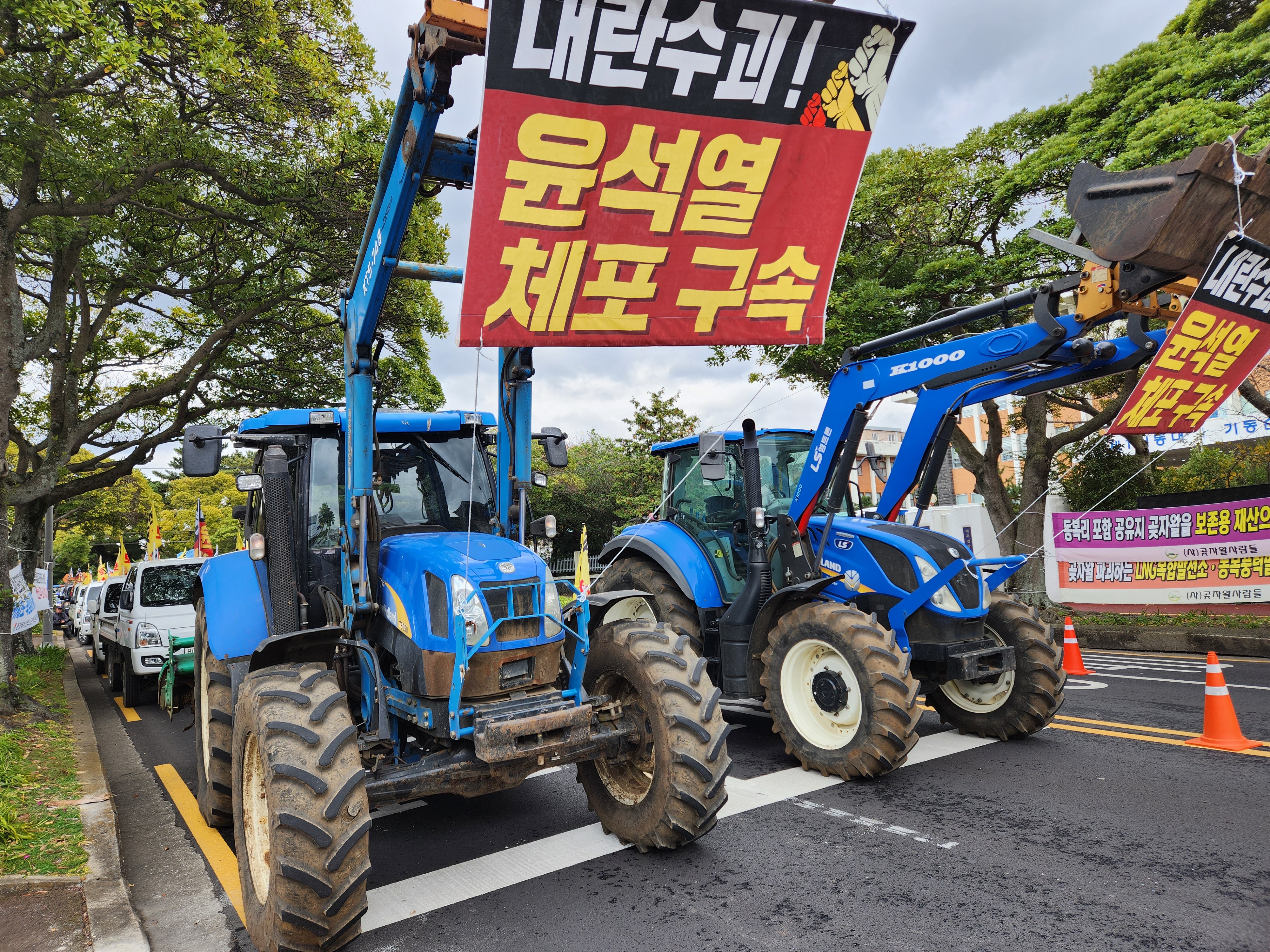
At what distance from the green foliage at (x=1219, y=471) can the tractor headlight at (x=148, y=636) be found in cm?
1730

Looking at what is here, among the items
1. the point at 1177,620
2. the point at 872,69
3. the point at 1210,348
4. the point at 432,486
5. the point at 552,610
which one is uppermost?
the point at 872,69

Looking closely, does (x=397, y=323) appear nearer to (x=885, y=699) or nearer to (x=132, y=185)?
(x=132, y=185)

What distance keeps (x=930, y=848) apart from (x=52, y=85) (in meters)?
10.8

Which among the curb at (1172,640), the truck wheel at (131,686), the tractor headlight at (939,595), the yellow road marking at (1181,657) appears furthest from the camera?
the curb at (1172,640)

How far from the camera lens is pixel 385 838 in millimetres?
4672

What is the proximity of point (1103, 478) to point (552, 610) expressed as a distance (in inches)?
653

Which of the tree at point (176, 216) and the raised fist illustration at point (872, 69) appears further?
the tree at point (176, 216)

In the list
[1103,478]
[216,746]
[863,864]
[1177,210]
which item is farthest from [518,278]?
[1103,478]

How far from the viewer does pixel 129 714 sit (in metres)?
9.79

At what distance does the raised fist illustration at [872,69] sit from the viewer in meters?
3.74

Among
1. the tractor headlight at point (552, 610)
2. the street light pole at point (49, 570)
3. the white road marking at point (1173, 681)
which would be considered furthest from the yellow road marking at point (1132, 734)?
the street light pole at point (49, 570)

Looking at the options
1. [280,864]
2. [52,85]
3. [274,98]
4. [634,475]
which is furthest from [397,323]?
[634,475]

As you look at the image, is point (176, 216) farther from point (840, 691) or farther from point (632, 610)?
point (840, 691)

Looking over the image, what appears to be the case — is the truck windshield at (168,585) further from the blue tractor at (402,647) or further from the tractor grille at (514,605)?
the tractor grille at (514,605)
